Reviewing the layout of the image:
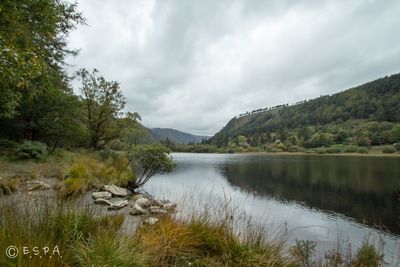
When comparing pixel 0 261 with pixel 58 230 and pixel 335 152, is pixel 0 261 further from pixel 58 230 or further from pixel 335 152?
pixel 335 152

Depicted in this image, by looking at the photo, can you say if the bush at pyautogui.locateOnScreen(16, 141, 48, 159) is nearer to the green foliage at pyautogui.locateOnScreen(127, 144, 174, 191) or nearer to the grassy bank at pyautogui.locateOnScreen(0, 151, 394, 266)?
Result: the green foliage at pyautogui.locateOnScreen(127, 144, 174, 191)

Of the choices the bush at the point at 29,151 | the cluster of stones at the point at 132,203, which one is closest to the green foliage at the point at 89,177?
the cluster of stones at the point at 132,203

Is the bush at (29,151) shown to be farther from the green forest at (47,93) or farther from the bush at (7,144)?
the bush at (7,144)

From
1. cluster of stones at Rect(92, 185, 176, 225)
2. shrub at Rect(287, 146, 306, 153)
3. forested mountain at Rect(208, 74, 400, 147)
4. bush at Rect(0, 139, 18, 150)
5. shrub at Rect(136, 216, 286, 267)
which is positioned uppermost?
forested mountain at Rect(208, 74, 400, 147)

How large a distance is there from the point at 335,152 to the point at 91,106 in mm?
→ 79750

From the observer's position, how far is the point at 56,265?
2086mm

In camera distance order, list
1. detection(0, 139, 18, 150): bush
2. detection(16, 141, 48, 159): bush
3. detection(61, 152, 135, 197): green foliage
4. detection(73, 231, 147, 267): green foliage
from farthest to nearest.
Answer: detection(0, 139, 18, 150): bush, detection(16, 141, 48, 159): bush, detection(61, 152, 135, 197): green foliage, detection(73, 231, 147, 267): green foliage

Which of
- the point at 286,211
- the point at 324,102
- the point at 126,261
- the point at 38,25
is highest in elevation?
the point at 324,102

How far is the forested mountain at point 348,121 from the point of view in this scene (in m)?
91.2

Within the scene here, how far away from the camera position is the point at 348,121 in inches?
4825

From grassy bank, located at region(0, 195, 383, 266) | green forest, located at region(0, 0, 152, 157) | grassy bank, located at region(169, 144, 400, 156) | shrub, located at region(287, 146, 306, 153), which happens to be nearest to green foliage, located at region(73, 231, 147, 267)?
grassy bank, located at region(0, 195, 383, 266)

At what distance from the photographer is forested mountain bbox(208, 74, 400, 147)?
299ft

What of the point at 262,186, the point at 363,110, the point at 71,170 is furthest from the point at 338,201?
the point at 363,110

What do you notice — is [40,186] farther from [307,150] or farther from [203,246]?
[307,150]
